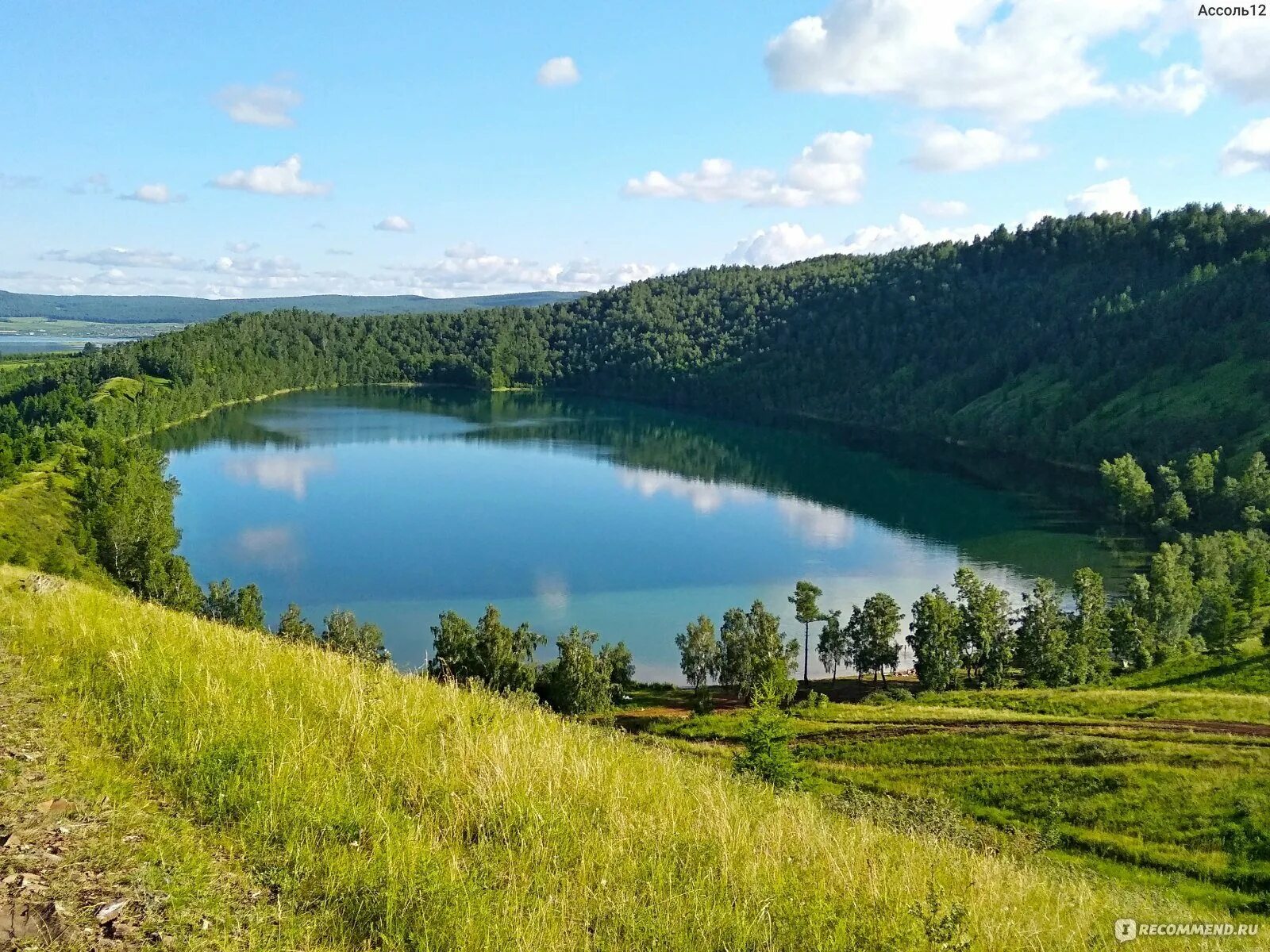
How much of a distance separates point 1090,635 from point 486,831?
59273 millimetres

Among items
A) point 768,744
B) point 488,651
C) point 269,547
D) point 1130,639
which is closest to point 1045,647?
point 1130,639

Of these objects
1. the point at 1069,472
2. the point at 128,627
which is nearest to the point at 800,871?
the point at 128,627

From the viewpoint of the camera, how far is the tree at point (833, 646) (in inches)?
2346

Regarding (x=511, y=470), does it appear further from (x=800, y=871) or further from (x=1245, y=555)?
(x=800, y=871)

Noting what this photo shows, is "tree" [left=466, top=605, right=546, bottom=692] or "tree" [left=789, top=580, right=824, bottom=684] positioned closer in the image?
"tree" [left=466, top=605, right=546, bottom=692]

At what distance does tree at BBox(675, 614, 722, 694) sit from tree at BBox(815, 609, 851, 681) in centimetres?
807

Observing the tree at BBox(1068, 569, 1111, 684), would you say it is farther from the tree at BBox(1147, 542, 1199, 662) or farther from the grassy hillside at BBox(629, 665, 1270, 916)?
the grassy hillside at BBox(629, 665, 1270, 916)

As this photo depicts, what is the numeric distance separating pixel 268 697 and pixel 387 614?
58.7 m

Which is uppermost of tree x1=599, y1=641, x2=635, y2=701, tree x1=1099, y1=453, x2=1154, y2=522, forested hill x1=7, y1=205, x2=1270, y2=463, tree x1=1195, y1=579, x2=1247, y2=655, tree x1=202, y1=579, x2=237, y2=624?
forested hill x1=7, y1=205, x2=1270, y2=463

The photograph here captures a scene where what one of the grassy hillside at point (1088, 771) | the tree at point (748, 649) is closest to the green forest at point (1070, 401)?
the tree at point (748, 649)

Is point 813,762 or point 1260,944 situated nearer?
point 1260,944

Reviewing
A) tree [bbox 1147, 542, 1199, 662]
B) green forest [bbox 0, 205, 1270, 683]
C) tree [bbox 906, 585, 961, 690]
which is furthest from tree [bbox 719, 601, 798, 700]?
tree [bbox 1147, 542, 1199, 662]

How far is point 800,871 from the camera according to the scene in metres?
5.82

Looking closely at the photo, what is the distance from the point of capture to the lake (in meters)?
69.1
